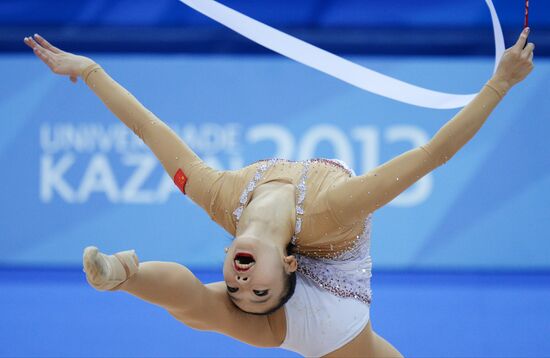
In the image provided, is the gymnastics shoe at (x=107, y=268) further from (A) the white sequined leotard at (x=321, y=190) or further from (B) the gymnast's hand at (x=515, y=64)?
(B) the gymnast's hand at (x=515, y=64)

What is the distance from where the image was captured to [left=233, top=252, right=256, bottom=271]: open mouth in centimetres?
297

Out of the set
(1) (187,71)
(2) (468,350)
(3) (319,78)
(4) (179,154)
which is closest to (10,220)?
(1) (187,71)

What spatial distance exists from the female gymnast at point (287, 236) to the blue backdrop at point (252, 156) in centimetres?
195

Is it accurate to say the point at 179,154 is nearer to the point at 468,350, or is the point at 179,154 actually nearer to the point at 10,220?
the point at 468,350

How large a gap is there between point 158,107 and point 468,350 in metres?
2.45

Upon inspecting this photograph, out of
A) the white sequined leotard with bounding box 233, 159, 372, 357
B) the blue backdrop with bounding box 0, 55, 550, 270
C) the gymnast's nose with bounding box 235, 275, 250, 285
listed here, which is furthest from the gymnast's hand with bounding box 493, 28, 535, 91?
the blue backdrop with bounding box 0, 55, 550, 270

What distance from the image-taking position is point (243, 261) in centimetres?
301

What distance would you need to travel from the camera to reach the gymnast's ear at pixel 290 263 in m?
3.07

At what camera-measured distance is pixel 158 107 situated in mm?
5484

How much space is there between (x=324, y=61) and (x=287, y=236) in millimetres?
965

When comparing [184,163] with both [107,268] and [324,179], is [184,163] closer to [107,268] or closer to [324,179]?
[324,179]

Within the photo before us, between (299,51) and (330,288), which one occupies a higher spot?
(299,51)

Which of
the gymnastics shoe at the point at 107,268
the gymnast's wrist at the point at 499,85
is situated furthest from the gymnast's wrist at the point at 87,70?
the gymnast's wrist at the point at 499,85

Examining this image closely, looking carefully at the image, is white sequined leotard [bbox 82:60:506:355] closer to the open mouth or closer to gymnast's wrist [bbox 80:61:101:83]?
gymnast's wrist [bbox 80:61:101:83]
